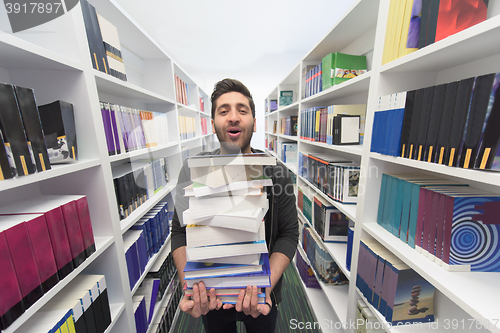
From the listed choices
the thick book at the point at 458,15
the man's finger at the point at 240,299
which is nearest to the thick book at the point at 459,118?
the thick book at the point at 458,15

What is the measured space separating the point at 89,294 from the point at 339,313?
1516 millimetres

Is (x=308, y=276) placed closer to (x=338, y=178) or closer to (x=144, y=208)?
(x=338, y=178)

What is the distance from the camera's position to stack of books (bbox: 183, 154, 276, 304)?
58 cm

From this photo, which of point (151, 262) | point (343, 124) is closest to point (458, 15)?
point (343, 124)

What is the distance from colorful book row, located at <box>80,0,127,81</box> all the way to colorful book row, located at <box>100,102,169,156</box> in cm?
19

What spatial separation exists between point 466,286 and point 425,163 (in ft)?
1.34

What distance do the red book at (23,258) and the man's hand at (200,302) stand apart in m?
0.44

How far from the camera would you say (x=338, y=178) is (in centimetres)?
126

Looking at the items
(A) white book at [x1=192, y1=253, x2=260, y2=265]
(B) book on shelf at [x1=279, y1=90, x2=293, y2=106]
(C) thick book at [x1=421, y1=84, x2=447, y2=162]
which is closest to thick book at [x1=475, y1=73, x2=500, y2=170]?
(C) thick book at [x1=421, y1=84, x2=447, y2=162]

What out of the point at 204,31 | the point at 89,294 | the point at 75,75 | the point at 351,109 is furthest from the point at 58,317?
the point at 204,31

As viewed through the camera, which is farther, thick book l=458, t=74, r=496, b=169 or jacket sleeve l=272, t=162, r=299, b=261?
jacket sleeve l=272, t=162, r=299, b=261

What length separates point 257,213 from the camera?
58 centimetres

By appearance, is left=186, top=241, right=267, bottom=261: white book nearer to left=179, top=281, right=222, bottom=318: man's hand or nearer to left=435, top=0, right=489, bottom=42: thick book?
left=179, top=281, right=222, bottom=318: man's hand

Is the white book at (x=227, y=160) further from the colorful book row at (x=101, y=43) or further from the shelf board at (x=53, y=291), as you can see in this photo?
the colorful book row at (x=101, y=43)
